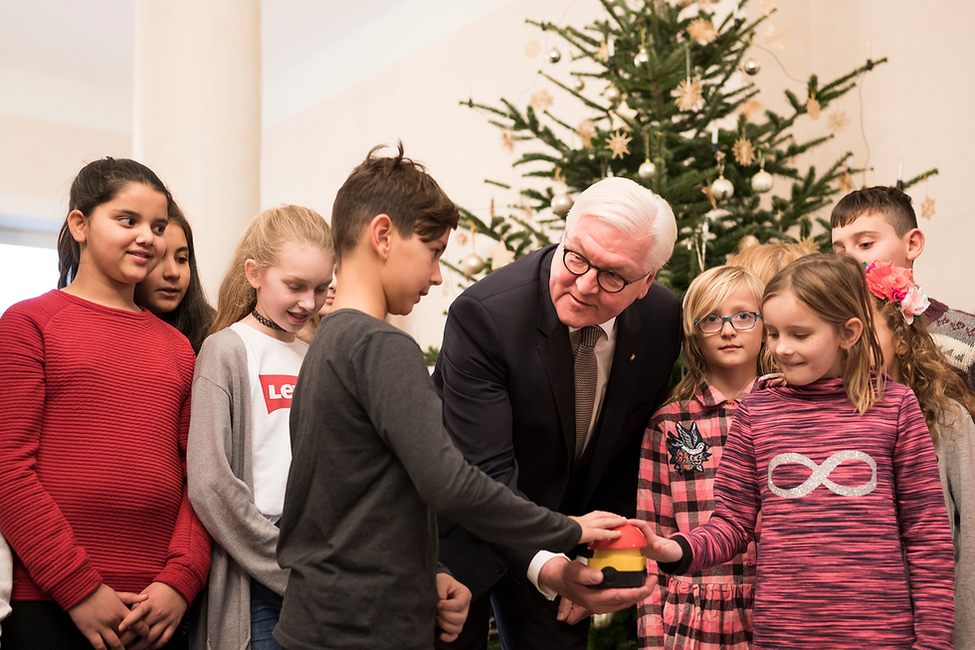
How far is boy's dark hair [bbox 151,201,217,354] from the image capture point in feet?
6.97

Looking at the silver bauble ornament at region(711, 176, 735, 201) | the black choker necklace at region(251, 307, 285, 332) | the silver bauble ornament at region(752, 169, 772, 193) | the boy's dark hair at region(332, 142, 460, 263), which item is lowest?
the black choker necklace at region(251, 307, 285, 332)

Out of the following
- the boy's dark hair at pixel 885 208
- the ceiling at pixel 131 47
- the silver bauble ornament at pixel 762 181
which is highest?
the ceiling at pixel 131 47

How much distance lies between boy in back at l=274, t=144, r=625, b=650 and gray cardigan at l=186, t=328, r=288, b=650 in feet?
1.42

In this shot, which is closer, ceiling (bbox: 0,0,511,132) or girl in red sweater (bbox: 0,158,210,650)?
girl in red sweater (bbox: 0,158,210,650)

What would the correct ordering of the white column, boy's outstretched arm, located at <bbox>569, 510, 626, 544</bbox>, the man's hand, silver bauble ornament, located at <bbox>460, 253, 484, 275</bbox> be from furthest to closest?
silver bauble ornament, located at <bbox>460, 253, 484, 275</bbox> → the white column → the man's hand → boy's outstretched arm, located at <bbox>569, 510, 626, 544</bbox>

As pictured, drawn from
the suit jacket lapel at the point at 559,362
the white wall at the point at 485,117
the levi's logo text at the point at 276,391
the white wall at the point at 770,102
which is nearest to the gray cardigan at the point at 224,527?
the levi's logo text at the point at 276,391

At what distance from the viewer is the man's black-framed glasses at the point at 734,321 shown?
84.8 inches

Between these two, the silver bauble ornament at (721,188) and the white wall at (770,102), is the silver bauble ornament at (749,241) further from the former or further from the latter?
the white wall at (770,102)

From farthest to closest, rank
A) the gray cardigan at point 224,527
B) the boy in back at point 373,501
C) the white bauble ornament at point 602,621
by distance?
the white bauble ornament at point 602,621
the gray cardigan at point 224,527
the boy in back at point 373,501

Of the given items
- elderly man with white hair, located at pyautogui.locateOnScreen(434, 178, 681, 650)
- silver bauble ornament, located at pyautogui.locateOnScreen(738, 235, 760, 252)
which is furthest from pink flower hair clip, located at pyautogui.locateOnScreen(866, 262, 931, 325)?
silver bauble ornament, located at pyautogui.locateOnScreen(738, 235, 760, 252)

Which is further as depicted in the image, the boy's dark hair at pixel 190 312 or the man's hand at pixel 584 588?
the boy's dark hair at pixel 190 312

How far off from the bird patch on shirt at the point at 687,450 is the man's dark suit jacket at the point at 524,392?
149 mm

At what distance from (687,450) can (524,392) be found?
0.51m

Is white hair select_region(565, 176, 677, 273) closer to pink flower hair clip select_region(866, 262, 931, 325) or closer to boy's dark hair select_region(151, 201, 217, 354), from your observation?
pink flower hair clip select_region(866, 262, 931, 325)
